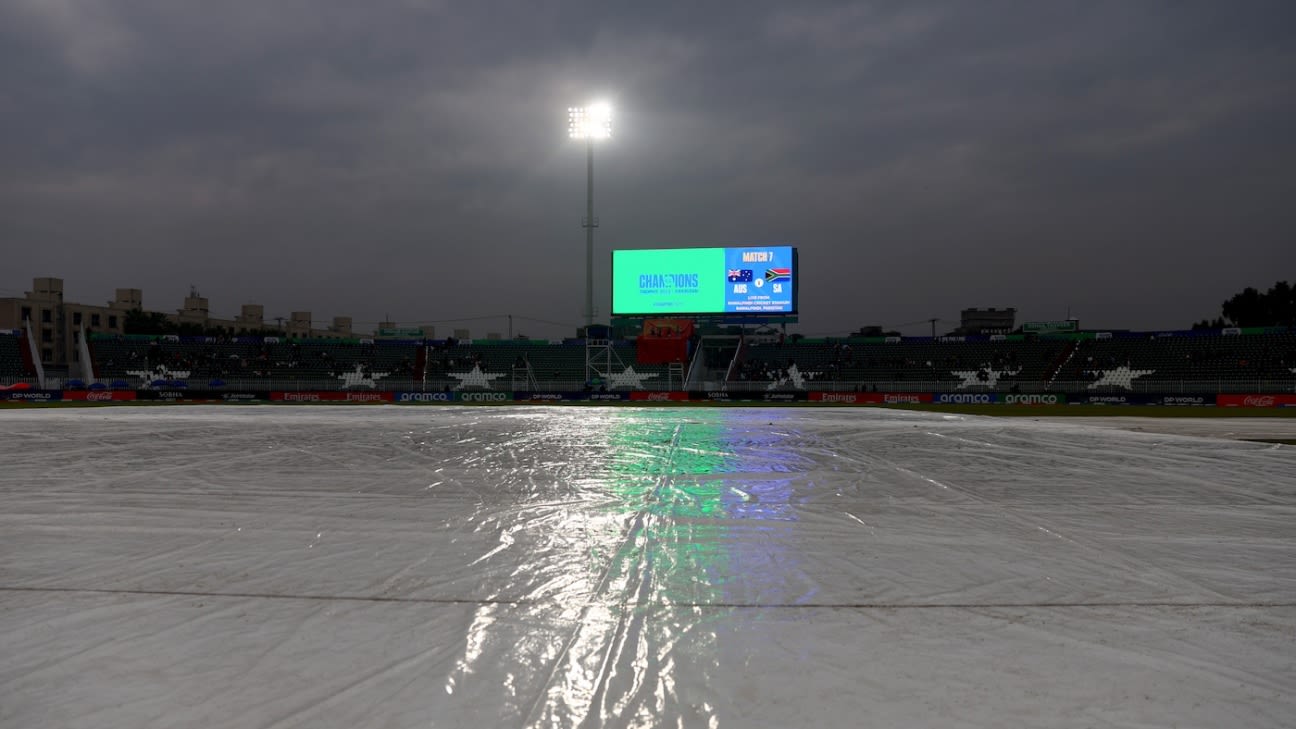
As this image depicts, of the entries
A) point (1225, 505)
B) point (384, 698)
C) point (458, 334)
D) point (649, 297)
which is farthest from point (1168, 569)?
point (458, 334)

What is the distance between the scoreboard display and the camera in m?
40.6

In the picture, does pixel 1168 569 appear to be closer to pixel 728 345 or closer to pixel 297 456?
pixel 297 456

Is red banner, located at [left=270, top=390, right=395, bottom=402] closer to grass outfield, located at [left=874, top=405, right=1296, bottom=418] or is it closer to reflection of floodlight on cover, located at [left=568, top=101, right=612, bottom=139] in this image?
reflection of floodlight on cover, located at [left=568, top=101, right=612, bottom=139]

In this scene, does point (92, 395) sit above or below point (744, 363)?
below

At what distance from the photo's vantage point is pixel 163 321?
86312 mm

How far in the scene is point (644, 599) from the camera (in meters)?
3.56

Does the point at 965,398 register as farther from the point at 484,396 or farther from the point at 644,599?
the point at 644,599

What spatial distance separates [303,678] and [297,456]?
7636 millimetres

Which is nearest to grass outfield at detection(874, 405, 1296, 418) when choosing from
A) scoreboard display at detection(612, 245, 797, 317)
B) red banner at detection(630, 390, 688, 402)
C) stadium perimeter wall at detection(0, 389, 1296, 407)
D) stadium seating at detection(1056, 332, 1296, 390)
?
stadium perimeter wall at detection(0, 389, 1296, 407)

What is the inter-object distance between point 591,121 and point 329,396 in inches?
947

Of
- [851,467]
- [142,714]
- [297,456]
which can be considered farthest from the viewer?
[297,456]

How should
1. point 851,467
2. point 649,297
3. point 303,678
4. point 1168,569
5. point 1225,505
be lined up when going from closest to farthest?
point 303,678
point 1168,569
point 1225,505
point 851,467
point 649,297

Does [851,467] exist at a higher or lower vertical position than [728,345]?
lower

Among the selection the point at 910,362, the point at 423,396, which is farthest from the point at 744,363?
the point at 423,396
